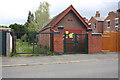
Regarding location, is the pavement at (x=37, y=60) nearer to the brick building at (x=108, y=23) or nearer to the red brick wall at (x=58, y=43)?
the red brick wall at (x=58, y=43)

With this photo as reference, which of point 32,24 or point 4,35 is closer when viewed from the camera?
point 4,35

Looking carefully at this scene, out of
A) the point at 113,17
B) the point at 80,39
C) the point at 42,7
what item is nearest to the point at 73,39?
the point at 80,39

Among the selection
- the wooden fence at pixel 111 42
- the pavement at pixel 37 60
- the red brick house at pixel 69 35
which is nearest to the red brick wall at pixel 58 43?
the red brick house at pixel 69 35

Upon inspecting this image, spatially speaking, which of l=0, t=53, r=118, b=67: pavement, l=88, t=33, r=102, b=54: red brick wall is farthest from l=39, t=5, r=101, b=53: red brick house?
l=0, t=53, r=118, b=67: pavement

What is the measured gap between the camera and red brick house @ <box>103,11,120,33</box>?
27906 mm

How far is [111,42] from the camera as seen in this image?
1596cm

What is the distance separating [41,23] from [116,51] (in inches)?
991

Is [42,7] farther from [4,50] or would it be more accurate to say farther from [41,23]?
[4,50]

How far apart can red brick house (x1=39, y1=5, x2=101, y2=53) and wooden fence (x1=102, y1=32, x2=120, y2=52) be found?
1832mm

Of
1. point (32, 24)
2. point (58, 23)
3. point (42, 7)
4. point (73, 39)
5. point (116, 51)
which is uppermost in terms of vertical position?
point (42, 7)

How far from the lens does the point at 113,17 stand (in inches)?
1139

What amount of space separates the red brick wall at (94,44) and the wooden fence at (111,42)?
177 centimetres

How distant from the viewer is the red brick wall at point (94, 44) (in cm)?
1384

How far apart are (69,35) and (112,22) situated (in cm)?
1874
